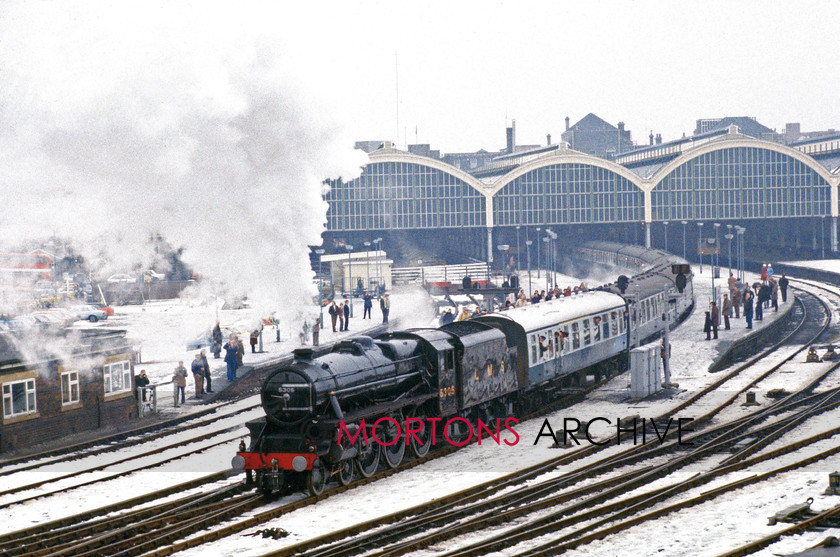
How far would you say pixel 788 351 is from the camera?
37.8 metres

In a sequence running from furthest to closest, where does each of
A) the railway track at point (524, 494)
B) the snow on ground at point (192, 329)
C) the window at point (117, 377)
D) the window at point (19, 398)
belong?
1. the snow on ground at point (192, 329)
2. the window at point (117, 377)
3. the window at point (19, 398)
4. the railway track at point (524, 494)

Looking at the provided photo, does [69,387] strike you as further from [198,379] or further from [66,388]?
[198,379]

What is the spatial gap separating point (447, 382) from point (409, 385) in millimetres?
1288

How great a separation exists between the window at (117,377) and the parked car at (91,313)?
23.6 m

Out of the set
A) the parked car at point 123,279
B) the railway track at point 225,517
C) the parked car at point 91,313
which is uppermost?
the parked car at point 123,279

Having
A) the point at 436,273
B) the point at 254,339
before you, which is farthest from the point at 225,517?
the point at 436,273

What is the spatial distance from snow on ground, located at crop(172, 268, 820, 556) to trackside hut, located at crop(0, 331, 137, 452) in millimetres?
10823

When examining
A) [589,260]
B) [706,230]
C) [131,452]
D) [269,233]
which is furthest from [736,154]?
[131,452]

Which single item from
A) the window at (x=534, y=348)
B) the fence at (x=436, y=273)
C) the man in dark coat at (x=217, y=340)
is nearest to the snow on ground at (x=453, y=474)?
the window at (x=534, y=348)

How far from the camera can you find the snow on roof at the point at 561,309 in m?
28.1

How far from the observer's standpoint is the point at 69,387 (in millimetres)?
26828

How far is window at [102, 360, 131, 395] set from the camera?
1125 inches

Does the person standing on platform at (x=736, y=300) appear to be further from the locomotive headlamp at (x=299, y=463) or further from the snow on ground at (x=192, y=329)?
the locomotive headlamp at (x=299, y=463)

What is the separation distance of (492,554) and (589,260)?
238 ft
